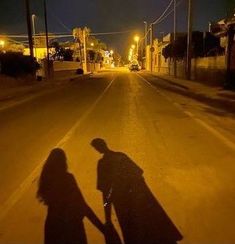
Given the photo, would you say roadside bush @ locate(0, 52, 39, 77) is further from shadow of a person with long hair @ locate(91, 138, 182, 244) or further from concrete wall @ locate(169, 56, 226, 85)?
shadow of a person with long hair @ locate(91, 138, 182, 244)

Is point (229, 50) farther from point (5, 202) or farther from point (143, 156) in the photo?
point (5, 202)

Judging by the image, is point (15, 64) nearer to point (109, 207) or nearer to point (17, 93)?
point (17, 93)

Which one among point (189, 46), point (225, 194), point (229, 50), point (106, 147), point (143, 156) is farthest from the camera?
point (189, 46)

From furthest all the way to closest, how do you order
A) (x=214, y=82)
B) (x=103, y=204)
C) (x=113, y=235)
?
1. (x=214, y=82)
2. (x=103, y=204)
3. (x=113, y=235)

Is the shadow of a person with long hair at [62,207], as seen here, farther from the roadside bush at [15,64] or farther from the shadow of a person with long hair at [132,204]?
the roadside bush at [15,64]

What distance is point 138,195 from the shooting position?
6254 millimetres

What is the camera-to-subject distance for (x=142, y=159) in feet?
27.8

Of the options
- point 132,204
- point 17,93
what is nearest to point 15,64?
point 17,93

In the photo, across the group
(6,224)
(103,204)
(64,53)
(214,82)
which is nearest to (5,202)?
(6,224)

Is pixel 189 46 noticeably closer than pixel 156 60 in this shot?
Yes

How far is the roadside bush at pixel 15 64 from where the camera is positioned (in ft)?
116

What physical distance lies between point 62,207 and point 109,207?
2.04 feet

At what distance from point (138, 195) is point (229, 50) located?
22.5 meters

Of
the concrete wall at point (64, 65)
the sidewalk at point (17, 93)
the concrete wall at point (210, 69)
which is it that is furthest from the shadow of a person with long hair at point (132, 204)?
the concrete wall at point (64, 65)
